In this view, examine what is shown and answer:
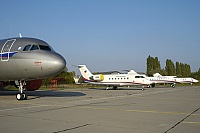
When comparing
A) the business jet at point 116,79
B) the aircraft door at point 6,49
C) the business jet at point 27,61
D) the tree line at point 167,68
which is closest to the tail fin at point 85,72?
the business jet at point 116,79

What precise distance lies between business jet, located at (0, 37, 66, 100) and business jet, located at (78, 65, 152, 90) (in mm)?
22038

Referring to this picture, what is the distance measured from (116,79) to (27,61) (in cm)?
2402

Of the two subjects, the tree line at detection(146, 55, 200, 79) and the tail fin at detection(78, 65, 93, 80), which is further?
the tree line at detection(146, 55, 200, 79)

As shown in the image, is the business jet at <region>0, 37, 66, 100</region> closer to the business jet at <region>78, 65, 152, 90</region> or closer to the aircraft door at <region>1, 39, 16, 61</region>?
the aircraft door at <region>1, 39, 16, 61</region>

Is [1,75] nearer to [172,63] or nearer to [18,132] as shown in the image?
[18,132]

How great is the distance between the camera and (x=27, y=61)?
14.3 metres


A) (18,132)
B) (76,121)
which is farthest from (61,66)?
(18,132)

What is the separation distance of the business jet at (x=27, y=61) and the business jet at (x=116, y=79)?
22038 mm

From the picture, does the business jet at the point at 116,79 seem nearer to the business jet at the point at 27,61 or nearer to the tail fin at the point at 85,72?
the tail fin at the point at 85,72

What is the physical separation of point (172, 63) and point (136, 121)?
Answer: 326ft

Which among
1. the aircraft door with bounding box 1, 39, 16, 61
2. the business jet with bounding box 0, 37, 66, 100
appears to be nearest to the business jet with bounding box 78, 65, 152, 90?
the business jet with bounding box 0, 37, 66, 100

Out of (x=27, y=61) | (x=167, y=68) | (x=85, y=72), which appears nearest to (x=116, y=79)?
(x=85, y=72)

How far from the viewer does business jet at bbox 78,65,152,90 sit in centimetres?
3528

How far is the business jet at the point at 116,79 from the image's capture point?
116 ft
